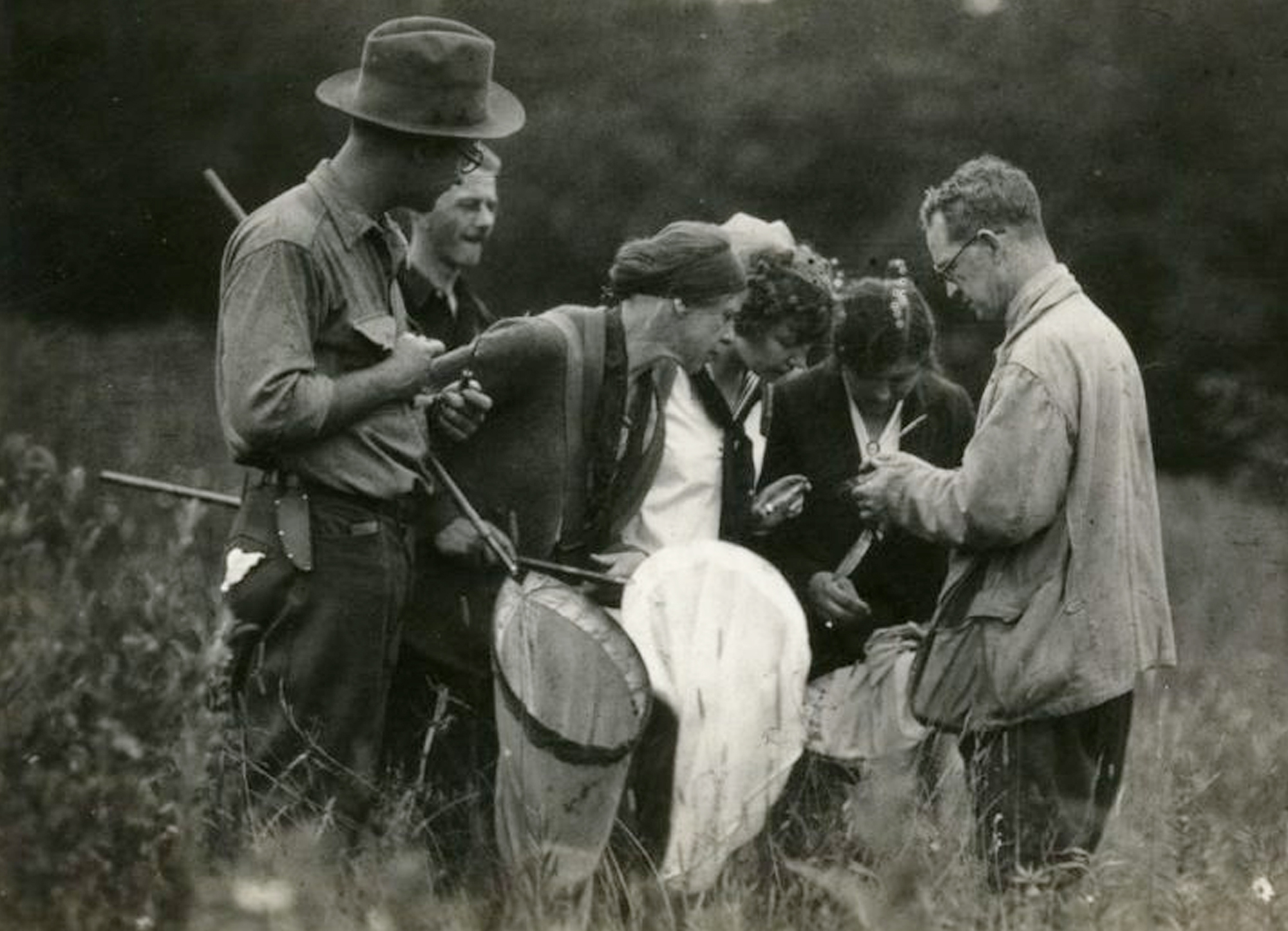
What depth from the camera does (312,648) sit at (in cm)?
504

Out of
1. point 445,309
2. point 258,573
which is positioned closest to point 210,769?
point 258,573

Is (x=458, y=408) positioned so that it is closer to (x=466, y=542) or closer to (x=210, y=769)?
(x=466, y=542)

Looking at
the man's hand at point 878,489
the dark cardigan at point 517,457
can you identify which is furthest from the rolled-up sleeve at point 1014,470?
the dark cardigan at point 517,457

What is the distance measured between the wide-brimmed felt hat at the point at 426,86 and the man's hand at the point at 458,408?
663 mm

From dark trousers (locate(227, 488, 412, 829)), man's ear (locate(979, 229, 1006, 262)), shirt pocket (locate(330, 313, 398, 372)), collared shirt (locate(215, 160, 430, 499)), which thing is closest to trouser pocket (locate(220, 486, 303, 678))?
dark trousers (locate(227, 488, 412, 829))

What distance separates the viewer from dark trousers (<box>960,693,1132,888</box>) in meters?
5.35

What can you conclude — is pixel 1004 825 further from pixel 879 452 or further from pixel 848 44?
pixel 848 44

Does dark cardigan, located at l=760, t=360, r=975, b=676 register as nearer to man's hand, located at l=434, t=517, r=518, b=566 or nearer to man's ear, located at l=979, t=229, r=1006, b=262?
man's ear, located at l=979, t=229, r=1006, b=262

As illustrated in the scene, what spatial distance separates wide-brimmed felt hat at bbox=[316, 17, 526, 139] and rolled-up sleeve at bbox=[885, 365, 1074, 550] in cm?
141

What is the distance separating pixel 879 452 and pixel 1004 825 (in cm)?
122

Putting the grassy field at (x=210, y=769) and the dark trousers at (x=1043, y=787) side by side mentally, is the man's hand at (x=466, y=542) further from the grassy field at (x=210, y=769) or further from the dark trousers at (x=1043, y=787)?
the dark trousers at (x=1043, y=787)

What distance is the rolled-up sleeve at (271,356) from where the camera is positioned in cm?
484

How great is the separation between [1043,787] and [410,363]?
1.93 m

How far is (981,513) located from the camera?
525 cm
